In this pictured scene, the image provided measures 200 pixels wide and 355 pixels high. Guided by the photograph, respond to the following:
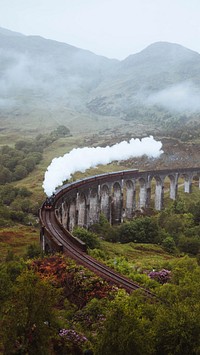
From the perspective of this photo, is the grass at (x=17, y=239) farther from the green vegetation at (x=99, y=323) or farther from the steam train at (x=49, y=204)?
the green vegetation at (x=99, y=323)

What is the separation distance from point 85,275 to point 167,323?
12392 mm

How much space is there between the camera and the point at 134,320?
18656 millimetres

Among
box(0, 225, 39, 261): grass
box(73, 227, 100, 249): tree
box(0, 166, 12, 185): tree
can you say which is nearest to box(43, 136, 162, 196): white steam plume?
box(0, 225, 39, 261): grass

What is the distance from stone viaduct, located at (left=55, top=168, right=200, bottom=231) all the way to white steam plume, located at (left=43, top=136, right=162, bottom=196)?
828 centimetres

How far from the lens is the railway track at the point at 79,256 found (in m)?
30.4

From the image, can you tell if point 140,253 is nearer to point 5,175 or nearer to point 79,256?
point 79,256

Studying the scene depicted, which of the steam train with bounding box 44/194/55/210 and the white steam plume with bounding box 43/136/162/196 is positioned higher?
the white steam plume with bounding box 43/136/162/196

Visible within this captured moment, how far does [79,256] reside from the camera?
36.8 m

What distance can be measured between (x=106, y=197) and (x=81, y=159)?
43.0 ft

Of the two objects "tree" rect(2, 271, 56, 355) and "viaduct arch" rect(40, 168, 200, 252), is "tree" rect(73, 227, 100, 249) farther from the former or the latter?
Answer: "tree" rect(2, 271, 56, 355)

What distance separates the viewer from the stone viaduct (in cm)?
6116

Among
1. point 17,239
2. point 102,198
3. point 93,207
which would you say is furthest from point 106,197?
point 17,239

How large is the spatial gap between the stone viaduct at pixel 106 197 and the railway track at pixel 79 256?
148 inches

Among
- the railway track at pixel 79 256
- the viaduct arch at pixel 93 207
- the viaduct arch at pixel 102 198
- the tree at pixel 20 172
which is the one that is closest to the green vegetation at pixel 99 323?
the railway track at pixel 79 256
